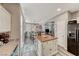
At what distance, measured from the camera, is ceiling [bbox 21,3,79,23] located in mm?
2125

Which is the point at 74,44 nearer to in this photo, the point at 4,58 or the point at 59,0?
the point at 59,0

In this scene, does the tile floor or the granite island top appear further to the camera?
the granite island top

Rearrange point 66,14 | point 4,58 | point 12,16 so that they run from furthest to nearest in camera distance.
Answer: point 12,16
point 66,14
point 4,58

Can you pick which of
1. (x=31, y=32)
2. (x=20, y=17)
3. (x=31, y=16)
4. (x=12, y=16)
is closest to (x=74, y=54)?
(x=31, y=32)

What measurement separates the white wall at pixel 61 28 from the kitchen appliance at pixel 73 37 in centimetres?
9

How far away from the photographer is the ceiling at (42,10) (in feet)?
6.97

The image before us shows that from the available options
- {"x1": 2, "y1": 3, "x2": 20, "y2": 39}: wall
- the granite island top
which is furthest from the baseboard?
{"x1": 2, "y1": 3, "x2": 20, "y2": 39}: wall

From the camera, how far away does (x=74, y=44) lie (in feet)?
7.59

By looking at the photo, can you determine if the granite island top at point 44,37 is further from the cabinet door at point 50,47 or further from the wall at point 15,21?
the wall at point 15,21

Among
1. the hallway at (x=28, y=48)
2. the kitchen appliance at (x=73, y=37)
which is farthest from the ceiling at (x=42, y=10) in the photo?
the hallway at (x=28, y=48)

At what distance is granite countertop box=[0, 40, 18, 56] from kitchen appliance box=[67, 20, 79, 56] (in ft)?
3.68

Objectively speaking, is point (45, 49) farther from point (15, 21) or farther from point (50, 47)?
point (15, 21)

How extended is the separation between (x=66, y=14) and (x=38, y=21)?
596 millimetres

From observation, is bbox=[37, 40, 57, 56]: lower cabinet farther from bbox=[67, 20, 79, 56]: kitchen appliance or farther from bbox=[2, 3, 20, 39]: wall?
bbox=[2, 3, 20, 39]: wall
